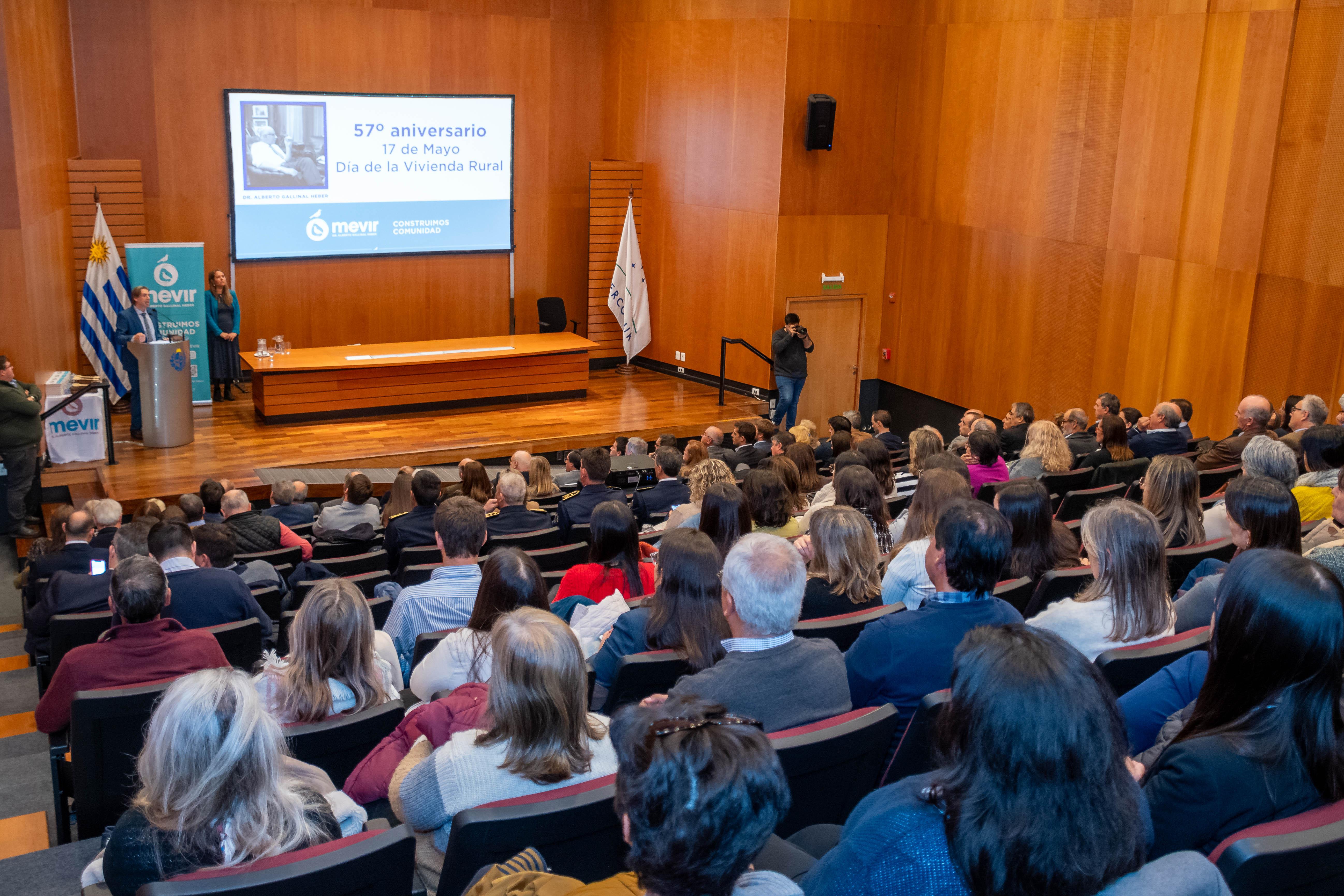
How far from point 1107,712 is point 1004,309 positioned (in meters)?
9.74

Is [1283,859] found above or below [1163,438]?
above

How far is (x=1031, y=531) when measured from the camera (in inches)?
152

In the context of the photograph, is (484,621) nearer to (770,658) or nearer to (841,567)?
(770,658)

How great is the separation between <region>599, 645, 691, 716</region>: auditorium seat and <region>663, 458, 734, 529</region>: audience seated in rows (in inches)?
84.7

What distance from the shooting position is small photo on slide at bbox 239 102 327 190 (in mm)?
10875

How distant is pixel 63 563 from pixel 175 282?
5.49 meters

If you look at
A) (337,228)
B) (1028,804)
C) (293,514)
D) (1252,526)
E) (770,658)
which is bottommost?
(293,514)

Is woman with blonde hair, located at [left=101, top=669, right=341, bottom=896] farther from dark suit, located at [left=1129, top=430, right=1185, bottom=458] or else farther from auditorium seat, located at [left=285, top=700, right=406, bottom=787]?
dark suit, located at [left=1129, top=430, right=1185, bottom=458]

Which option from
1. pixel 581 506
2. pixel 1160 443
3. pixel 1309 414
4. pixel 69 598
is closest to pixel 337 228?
pixel 581 506

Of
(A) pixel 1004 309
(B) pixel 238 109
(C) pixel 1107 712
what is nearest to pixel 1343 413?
(A) pixel 1004 309

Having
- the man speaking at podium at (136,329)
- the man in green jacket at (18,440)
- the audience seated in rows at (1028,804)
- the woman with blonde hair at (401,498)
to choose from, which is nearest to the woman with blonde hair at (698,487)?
the woman with blonde hair at (401,498)

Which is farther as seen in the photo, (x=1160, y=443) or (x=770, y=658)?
(x=1160, y=443)

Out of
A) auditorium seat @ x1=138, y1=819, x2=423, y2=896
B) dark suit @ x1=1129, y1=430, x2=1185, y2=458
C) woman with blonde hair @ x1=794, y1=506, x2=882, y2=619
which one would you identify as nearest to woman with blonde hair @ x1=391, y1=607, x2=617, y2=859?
auditorium seat @ x1=138, y1=819, x2=423, y2=896

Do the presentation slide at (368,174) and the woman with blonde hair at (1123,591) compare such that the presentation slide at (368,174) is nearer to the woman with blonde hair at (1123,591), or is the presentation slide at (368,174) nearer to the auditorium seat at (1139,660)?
the woman with blonde hair at (1123,591)
